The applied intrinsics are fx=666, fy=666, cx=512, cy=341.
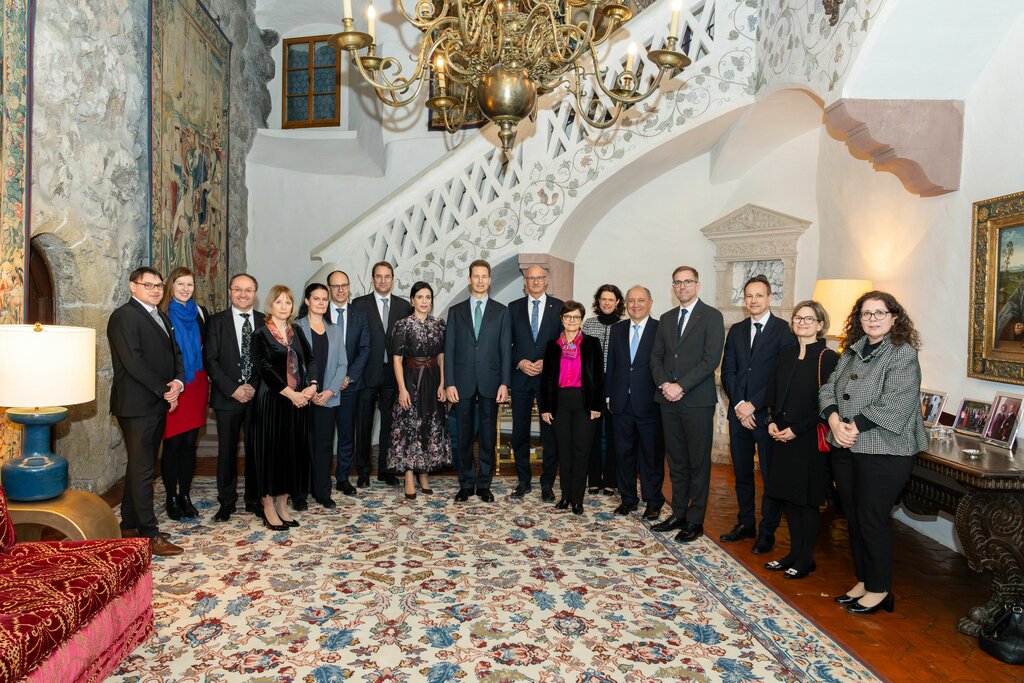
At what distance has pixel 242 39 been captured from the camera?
8.14 metres

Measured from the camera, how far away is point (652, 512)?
4.66m

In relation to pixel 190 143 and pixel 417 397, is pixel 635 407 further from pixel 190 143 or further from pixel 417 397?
pixel 190 143

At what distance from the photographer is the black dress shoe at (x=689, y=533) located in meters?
4.17

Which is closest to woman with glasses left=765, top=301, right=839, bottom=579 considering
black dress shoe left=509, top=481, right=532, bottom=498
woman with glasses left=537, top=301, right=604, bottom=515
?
woman with glasses left=537, top=301, right=604, bottom=515

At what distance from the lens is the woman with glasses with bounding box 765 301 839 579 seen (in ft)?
11.6

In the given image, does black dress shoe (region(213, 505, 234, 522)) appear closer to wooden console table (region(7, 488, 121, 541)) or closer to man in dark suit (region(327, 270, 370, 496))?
man in dark suit (region(327, 270, 370, 496))

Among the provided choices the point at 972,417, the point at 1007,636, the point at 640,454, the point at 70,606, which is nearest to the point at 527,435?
the point at 640,454

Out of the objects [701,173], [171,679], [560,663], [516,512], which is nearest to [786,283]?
[701,173]

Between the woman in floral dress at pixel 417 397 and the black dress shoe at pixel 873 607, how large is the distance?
109 inches

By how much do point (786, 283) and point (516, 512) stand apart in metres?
3.78

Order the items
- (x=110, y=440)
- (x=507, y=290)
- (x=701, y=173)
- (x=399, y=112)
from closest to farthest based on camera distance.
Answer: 1. (x=110, y=440)
2. (x=701, y=173)
3. (x=507, y=290)
4. (x=399, y=112)

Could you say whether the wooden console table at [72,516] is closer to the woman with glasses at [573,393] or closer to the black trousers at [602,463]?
the woman with glasses at [573,393]

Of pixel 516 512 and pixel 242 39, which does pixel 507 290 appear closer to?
pixel 516 512

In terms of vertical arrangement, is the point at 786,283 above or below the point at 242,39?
below
